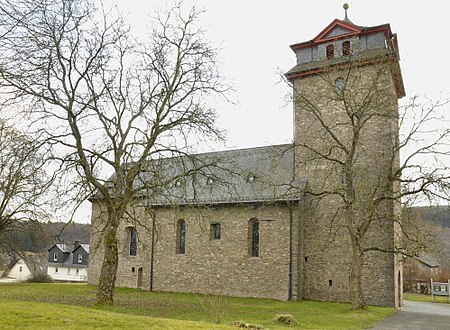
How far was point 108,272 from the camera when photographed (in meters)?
17.2

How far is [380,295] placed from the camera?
21703 mm

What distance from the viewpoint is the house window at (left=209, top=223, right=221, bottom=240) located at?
27059 millimetres

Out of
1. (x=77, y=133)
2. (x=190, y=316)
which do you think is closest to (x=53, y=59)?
(x=77, y=133)

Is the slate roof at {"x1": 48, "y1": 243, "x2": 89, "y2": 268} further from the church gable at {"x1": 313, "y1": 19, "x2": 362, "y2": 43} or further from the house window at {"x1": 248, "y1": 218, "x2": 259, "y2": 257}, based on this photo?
the church gable at {"x1": 313, "y1": 19, "x2": 362, "y2": 43}

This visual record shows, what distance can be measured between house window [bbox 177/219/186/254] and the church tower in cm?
806

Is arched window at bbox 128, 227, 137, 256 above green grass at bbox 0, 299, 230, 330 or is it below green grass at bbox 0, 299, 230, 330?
above

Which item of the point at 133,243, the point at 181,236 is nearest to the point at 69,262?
the point at 133,243

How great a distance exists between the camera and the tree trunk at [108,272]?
55.8ft

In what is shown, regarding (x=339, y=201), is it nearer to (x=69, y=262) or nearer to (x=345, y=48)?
(x=345, y=48)

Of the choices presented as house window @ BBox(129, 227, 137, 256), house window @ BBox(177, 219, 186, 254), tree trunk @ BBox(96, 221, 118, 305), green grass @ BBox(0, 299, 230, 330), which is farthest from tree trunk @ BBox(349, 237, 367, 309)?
house window @ BBox(129, 227, 137, 256)

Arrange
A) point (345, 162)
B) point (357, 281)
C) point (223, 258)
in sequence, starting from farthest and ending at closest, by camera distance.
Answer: point (223, 258), point (345, 162), point (357, 281)

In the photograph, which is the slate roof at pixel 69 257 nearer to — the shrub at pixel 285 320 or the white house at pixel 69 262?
the white house at pixel 69 262

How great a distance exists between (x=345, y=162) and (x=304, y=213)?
4.27 meters

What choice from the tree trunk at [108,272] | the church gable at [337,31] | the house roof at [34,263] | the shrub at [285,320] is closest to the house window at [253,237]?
the tree trunk at [108,272]
